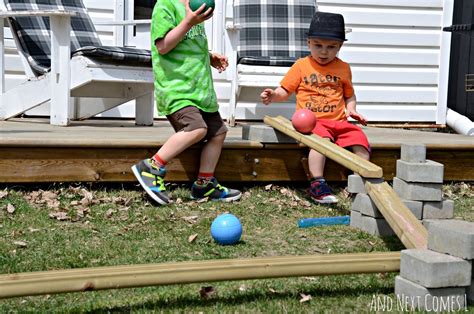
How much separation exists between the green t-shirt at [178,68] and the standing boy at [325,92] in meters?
0.56

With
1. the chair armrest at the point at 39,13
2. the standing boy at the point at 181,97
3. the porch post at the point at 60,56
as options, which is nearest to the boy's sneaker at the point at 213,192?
the standing boy at the point at 181,97

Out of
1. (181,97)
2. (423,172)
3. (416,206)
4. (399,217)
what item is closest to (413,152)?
(423,172)

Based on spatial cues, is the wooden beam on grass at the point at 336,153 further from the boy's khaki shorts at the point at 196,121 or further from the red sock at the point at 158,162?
the red sock at the point at 158,162

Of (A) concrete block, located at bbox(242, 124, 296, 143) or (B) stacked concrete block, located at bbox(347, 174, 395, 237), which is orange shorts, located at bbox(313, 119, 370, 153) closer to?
(A) concrete block, located at bbox(242, 124, 296, 143)

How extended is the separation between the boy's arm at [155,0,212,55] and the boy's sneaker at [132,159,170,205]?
0.67 metres

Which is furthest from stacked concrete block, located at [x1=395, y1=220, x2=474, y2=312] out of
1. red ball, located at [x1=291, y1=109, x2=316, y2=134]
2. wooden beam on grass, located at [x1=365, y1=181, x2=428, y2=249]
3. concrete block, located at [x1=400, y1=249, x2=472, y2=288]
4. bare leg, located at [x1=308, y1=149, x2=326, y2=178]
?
bare leg, located at [x1=308, y1=149, x2=326, y2=178]

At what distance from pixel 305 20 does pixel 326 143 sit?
3.27m

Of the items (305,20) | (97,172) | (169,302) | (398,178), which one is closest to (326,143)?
(398,178)

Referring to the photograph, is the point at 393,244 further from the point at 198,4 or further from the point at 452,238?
the point at 198,4

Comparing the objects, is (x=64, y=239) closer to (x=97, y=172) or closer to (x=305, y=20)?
(x=97, y=172)

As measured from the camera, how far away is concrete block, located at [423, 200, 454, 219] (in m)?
3.73

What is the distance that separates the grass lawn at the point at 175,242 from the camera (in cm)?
275

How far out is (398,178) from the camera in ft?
12.6

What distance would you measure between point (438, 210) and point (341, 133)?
4.04 ft
